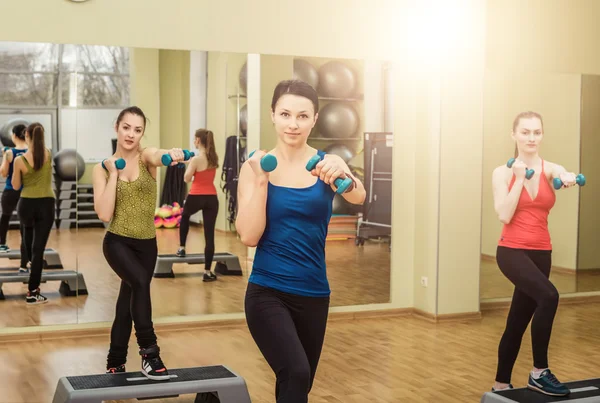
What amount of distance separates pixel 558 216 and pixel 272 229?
17.1ft

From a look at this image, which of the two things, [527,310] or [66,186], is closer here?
[527,310]

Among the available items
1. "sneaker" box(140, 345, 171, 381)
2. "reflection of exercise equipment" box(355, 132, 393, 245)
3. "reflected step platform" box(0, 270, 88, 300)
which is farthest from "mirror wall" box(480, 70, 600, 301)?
"sneaker" box(140, 345, 171, 381)

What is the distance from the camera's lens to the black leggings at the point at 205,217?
19.8 feet

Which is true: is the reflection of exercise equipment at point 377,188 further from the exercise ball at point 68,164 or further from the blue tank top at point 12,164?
the blue tank top at point 12,164

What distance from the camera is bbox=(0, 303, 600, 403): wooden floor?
14.7 ft

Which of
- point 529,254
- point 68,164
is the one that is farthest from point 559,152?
point 68,164

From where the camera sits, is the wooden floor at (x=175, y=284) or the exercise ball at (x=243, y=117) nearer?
the wooden floor at (x=175, y=284)

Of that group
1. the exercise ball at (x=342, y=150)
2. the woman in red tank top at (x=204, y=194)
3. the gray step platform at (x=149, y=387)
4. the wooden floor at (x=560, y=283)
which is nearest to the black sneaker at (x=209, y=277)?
the woman in red tank top at (x=204, y=194)

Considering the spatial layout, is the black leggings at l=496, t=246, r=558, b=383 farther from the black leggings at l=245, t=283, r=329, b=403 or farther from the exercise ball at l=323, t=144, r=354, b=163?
the exercise ball at l=323, t=144, r=354, b=163

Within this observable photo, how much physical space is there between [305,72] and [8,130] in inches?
83.3

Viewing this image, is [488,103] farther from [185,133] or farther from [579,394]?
[579,394]

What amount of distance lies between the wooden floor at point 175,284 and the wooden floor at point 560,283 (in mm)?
910

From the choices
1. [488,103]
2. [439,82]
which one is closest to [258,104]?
[439,82]

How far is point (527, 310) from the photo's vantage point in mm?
4129
